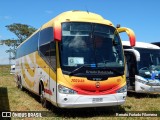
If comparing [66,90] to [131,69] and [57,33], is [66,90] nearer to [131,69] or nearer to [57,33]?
[57,33]

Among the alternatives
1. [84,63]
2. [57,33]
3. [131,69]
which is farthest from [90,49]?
[131,69]

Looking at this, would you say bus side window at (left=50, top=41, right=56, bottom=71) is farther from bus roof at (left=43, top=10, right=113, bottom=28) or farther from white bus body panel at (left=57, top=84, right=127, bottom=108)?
white bus body panel at (left=57, top=84, right=127, bottom=108)

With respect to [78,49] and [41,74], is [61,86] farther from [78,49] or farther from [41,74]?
[41,74]

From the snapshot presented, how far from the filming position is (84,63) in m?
10.2

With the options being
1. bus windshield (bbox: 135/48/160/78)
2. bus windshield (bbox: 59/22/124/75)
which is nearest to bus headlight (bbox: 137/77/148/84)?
bus windshield (bbox: 135/48/160/78)

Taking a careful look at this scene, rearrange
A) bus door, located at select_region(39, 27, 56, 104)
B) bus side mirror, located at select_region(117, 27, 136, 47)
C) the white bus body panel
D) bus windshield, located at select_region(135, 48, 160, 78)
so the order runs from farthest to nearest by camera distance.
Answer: bus windshield, located at select_region(135, 48, 160, 78) < bus side mirror, located at select_region(117, 27, 136, 47) < bus door, located at select_region(39, 27, 56, 104) < the white bus body panel

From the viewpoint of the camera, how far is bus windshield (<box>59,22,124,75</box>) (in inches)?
397

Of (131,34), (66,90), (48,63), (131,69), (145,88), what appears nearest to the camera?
(66,90)

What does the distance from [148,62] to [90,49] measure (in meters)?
6.55

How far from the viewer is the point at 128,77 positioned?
1616 cm

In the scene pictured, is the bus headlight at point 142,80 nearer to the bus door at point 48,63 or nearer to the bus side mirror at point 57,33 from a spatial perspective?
the bus door at point 48,63

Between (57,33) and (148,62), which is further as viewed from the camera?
(148,62)

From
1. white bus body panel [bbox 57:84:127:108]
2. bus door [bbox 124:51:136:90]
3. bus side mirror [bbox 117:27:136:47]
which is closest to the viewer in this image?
white bus body panel [bbox 57:84:127:108]

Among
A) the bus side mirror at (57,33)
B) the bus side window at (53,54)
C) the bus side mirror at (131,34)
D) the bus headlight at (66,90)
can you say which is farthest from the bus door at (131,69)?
the bus side mirror at (57,33)
